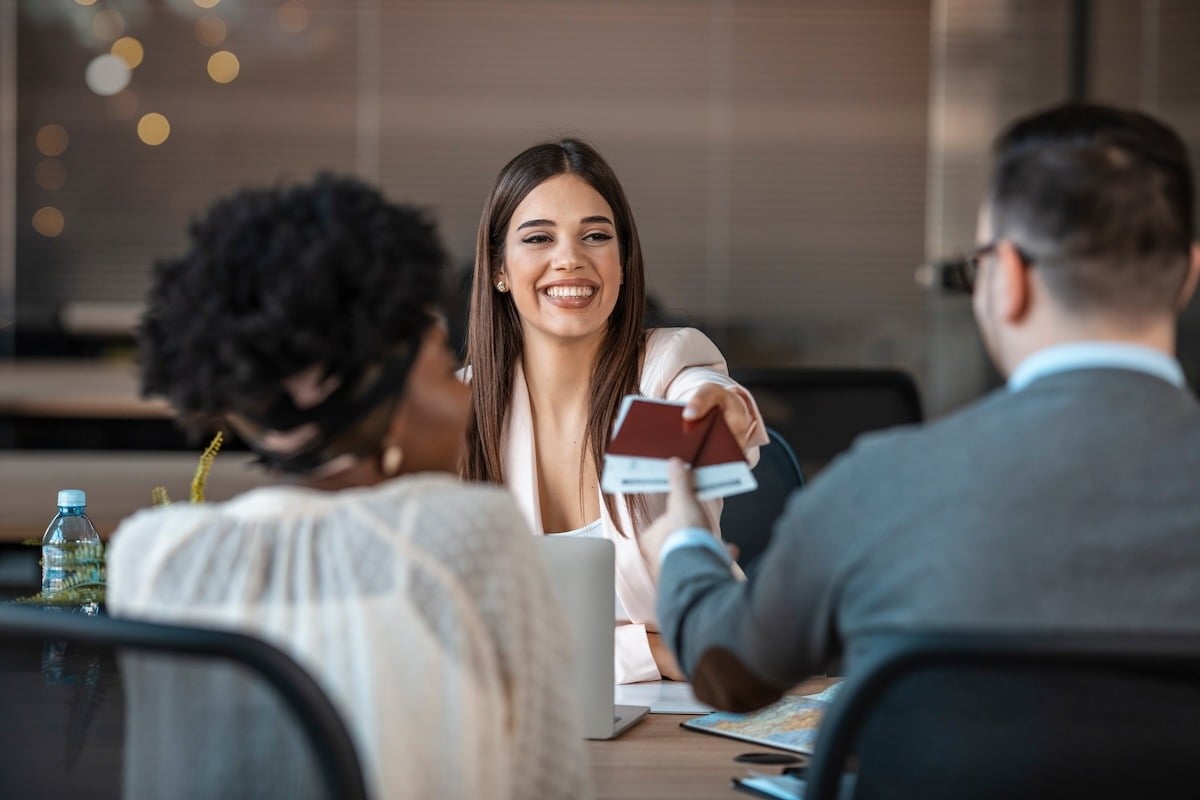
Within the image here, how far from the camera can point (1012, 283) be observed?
1.09 meters

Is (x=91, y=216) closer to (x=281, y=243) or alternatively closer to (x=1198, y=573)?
(x=281, y=243)

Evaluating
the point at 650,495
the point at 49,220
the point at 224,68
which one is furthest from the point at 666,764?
the point at 49,220

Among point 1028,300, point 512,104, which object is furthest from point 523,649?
point 512,104

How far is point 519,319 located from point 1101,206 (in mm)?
1582

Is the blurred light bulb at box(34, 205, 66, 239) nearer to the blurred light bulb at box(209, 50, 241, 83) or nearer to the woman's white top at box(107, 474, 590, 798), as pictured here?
the blurred light bulb at box(209, 50, 241, 83)

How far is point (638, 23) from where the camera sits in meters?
4.91

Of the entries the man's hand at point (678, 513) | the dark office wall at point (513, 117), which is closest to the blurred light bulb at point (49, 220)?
the dark office wall at point (513, 117)

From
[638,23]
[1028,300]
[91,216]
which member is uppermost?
[638,23]

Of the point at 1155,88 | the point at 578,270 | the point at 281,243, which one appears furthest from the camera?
the point at 1155,88

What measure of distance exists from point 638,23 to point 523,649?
13.5 feet

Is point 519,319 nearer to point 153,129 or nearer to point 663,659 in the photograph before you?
point 663,659

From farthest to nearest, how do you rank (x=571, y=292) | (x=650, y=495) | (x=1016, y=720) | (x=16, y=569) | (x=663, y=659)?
1. (x=16, y=569)
2. (x=571, y=292)
3. (x=650, y=495)
4. (x=663, y=659)
5. (x=1016, y=720)

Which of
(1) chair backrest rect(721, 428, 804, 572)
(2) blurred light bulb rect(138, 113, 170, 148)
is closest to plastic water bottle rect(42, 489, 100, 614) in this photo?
(1) chair backrest rect(721, 428, 804, 572)

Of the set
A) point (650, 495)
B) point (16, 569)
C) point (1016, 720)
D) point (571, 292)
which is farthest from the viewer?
point (16, 569)
